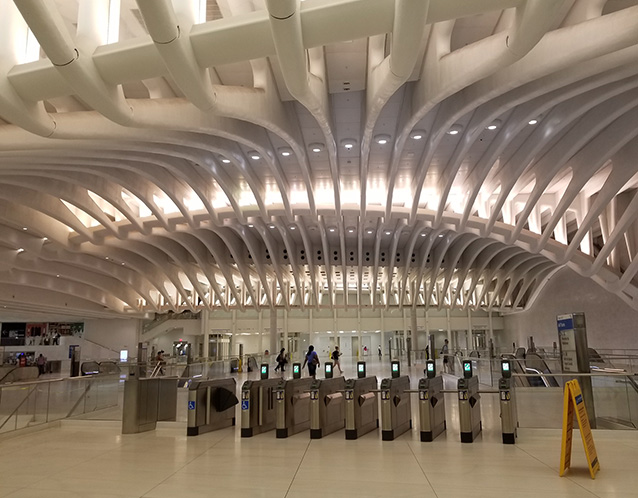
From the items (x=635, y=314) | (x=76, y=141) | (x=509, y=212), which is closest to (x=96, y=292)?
(x=76, y=141)

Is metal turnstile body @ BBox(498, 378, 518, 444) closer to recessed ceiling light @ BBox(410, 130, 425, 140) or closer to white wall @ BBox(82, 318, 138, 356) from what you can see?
recessed ceiling light @ BBox(410, 130, 425, 140)

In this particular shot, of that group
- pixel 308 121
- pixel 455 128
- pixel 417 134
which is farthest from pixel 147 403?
pixel 455 128

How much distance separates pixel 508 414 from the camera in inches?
321

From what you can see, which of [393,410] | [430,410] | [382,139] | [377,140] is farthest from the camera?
[377,140]

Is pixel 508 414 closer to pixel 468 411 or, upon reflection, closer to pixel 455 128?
pixel 468 411

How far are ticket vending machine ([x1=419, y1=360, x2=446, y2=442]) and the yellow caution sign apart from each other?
2497 mm

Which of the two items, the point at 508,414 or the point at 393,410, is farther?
the point at 393,410

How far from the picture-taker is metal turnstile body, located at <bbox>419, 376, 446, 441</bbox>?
845cm

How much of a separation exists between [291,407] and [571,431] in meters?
4.78

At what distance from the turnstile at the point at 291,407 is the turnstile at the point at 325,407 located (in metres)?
0.48

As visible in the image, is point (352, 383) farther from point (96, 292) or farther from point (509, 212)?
point (96, 292)

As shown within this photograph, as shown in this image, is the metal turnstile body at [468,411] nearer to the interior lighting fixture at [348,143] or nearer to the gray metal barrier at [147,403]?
the gray metal barrier at [147,403]

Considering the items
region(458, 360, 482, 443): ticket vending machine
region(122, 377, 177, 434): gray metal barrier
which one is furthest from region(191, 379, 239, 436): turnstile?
region(458, 360, 482, 443): ticket vending machine

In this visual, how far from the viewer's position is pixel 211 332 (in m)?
45.3
